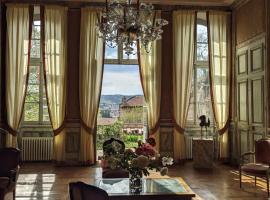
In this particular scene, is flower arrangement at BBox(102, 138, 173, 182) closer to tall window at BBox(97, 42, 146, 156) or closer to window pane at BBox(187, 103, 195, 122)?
tall window at BBox(97, 42, 146, 156)

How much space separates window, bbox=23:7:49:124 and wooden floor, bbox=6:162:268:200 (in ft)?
3.47

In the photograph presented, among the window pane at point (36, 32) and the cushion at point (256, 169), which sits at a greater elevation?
the window pane at point (36, 32)

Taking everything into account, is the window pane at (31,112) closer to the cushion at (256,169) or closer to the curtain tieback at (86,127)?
the curtain tieback at (86,127)

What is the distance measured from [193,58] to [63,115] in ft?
10.1

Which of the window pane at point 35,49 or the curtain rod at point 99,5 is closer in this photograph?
the curtain rod at point 99,5

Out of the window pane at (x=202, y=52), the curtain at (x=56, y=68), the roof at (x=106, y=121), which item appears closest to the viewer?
the curtain at (x=56, y=68)

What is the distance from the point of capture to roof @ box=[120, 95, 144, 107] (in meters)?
8.06

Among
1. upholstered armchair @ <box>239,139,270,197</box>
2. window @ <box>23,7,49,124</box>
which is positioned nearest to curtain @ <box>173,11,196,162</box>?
upholstered armchair @ <box>239,139,270,197</box>

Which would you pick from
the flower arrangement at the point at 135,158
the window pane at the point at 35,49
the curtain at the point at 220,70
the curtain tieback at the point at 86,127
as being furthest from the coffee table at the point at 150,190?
the window pane at the point at 35,49

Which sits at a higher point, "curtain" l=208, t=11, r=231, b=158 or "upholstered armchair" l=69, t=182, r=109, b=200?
"curtain" l=208, t=11, r=231, b=158

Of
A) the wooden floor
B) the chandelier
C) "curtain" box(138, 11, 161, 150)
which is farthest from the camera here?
"curtain" box(138, 11, 161, 150)

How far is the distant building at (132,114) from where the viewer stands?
8086mm

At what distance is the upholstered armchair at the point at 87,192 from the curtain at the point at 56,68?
5.06 m

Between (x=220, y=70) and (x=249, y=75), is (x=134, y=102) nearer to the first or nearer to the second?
(x=220, y=70)
